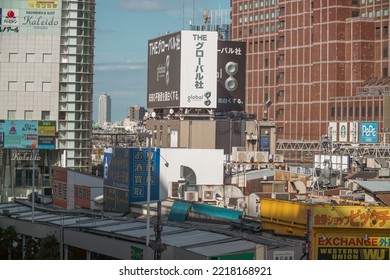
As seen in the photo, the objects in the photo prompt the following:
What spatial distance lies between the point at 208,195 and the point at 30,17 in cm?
5029

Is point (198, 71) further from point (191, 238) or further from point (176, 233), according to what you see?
point (191, 238)

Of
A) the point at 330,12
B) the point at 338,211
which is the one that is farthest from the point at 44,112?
the point at 338,211

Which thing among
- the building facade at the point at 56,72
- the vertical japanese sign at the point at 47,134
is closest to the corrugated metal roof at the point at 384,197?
the building facade at the point at 56,72

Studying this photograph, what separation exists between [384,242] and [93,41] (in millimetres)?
76001

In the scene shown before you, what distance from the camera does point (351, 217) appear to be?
39.7 metres

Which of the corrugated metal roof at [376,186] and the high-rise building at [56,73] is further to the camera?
the high-rise building at [56,73]

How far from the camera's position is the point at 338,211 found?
130ft

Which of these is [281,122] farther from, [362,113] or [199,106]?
[199,106]

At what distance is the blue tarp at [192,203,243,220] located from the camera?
51.4 meters

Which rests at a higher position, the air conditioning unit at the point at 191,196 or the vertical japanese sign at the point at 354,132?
the vertical japanese sign at the point at 354,132

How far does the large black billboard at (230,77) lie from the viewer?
390ft

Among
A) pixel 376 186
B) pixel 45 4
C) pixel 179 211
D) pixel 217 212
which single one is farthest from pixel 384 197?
pixel 45 4

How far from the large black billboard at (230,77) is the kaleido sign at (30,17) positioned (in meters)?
20.4

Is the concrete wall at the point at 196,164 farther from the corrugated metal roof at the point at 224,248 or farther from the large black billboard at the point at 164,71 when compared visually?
the large black billboard at the point at 164,71
